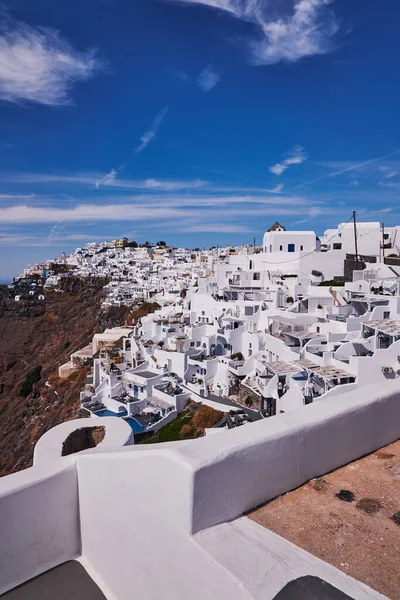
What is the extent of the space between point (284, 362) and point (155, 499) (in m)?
15.5

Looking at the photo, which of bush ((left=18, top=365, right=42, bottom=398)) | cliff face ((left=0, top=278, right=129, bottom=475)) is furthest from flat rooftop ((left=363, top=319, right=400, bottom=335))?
bush ((left=18, top=365, right=42, bottom=398))

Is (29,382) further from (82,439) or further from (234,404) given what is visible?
(82,439)

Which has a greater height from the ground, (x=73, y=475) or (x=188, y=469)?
(x=188, y=469)

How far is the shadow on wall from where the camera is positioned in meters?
3.90

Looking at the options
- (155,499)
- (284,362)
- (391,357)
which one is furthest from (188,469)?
(284,362)

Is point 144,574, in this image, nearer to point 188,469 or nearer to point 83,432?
point 188,469

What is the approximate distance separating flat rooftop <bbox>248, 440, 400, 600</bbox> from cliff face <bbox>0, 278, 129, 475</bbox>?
20.7 metres

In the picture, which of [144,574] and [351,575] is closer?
[351,575]

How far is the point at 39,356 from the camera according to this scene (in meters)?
47.0

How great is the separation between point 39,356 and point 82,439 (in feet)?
152

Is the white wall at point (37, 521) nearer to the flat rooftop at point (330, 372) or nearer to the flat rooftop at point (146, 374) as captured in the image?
the flat rooftop at point (330, 372)

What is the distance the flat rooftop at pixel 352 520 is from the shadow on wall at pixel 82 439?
193cm

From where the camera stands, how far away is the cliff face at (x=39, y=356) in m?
26.9

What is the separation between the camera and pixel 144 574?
2.70 m
